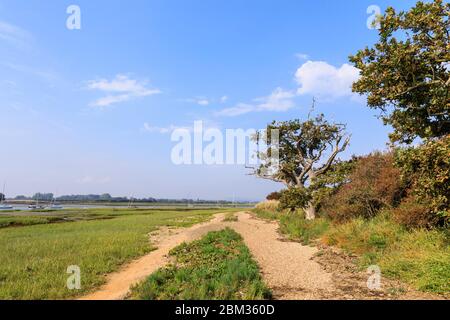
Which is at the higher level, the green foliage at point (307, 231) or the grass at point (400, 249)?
the grass at point (400, 249)

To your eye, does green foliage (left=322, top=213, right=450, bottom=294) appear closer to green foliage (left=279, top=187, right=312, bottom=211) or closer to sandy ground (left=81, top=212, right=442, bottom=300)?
sandy ground (left=81, top=212, right=442, bottom=300)

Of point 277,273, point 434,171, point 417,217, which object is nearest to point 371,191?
point 417,217

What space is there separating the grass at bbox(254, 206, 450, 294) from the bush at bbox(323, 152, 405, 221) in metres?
1.17

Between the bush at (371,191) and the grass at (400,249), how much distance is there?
1.17 m

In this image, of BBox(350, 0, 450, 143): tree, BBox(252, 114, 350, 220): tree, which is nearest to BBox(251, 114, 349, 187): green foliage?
BBox(252, 114, 350, 220): tree

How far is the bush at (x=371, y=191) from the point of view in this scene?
15195 mm

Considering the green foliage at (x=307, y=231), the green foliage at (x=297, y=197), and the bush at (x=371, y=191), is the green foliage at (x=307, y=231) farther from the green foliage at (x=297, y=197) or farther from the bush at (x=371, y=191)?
the green foliage at (x=297, y=197)

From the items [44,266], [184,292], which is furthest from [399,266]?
[44,266]

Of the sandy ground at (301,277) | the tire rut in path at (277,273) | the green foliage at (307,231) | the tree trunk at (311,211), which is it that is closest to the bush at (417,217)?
the sandy ground at (301,277)

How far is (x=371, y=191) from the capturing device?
53.3ft

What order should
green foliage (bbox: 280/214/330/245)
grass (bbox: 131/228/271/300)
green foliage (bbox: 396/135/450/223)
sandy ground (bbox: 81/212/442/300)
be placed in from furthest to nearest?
green foliage (bbox: 280/214/330/245) < green foliage (bbox: 396/135/450/223) < sandy ground (bbox: 81/212/442/300) < grass (bbox: 131/228/271/300)

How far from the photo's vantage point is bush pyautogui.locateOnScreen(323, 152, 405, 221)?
15.2m

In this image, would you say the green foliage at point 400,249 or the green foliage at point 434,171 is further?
the green foliage at point 434,171

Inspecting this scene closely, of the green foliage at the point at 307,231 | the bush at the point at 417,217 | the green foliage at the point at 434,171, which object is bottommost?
the green foliage at the point at 307,231
